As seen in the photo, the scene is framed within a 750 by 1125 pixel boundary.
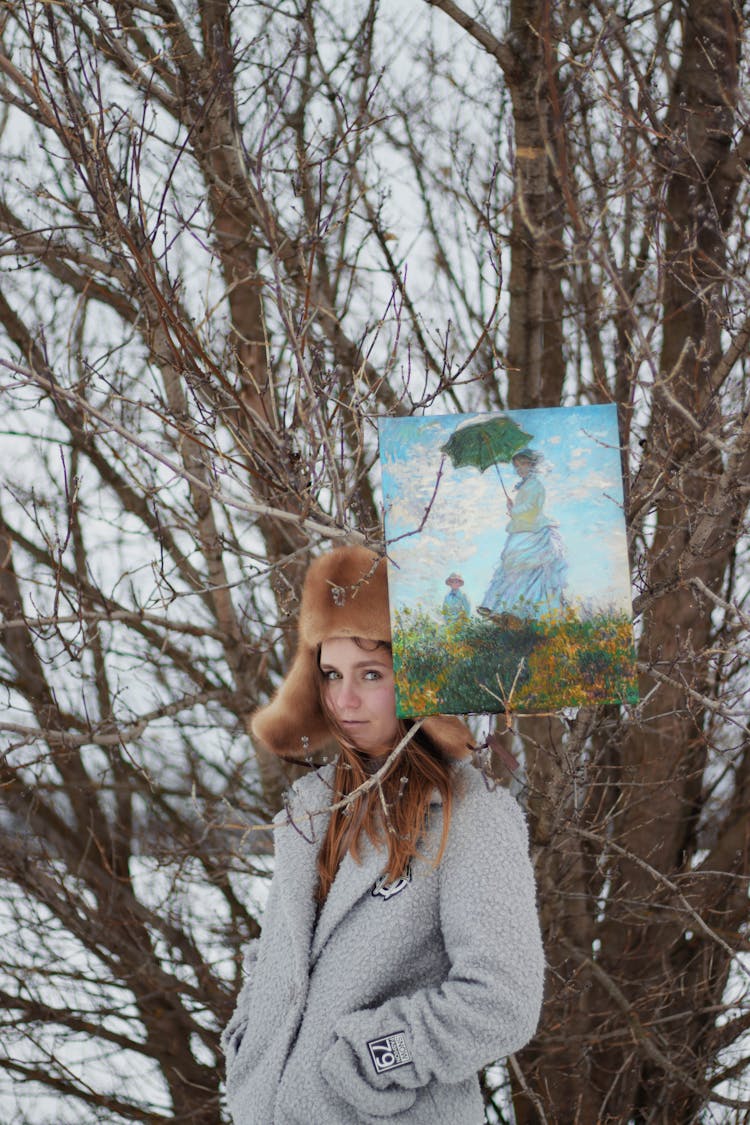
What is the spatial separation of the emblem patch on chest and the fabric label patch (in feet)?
0.79

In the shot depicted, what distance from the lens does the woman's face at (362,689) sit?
6.87 ft

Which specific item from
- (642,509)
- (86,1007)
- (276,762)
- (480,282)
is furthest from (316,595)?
(86,1007)

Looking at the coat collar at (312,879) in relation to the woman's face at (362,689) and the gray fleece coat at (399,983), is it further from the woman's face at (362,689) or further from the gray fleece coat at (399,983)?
the woman's face at (362,689)

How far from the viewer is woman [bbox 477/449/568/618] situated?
1.74 metres

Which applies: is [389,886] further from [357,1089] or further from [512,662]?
[512,662]

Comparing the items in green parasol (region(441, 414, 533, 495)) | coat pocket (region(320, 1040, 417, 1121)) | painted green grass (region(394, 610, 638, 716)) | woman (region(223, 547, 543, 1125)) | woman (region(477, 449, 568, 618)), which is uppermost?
green parasol (region(441, 414, 533, 495))

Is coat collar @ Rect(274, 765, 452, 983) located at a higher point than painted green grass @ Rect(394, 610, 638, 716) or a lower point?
lower

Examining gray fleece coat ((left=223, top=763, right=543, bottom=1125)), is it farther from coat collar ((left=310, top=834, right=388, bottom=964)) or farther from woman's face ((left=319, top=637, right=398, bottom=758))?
woman's face ((left=319, top=637, right=398, bottom=758))

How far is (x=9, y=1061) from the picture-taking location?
4270 mm

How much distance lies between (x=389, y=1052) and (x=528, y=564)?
2.72 ft

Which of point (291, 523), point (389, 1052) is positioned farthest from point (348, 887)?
point (291, 523)

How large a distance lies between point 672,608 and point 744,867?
94 centimetres

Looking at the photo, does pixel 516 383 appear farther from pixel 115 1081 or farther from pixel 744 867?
pixel 115 1081

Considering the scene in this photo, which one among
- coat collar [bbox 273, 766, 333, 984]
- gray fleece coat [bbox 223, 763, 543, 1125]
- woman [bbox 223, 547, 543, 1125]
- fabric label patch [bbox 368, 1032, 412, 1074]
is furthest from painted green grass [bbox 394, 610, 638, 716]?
fabric label patch [bbox 368, 1032, 412, 1074]
